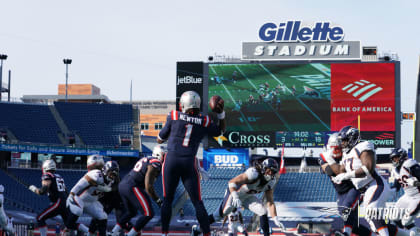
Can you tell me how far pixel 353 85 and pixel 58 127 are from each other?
19626 millimetres

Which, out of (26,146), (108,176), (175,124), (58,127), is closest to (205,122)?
(175,124)

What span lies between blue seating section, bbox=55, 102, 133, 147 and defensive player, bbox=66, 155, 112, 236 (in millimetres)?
29635

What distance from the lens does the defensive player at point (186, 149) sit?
8.55 metres

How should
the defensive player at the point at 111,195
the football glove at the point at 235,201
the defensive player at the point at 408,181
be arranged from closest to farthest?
the football glove at the point at 235,201 < the defensive player at the point at 111,195 < the defensive player at the point at 408,181

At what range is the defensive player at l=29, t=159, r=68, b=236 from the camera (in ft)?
36.0

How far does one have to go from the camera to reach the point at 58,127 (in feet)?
130

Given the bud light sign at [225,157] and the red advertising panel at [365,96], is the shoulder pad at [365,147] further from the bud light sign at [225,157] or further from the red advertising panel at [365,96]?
the bud light sign at [225,157]

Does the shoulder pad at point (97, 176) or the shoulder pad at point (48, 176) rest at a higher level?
the shoulder pad at point (97, 176)

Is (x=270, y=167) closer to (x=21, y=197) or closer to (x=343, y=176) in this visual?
(x=343, y=176)

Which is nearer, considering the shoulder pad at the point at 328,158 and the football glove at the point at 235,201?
the shoulder pad at the point at 328,158

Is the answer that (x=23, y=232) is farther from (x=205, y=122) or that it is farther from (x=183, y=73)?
(x=183, y=73)

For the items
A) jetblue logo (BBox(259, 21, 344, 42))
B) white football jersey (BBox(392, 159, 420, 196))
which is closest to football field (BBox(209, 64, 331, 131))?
jetblue logo (BBox(259, 21, 344, 42))

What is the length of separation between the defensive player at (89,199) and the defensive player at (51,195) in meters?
0.84

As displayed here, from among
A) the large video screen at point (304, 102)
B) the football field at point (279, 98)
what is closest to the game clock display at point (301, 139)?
the large video screen at point (304, 102)
